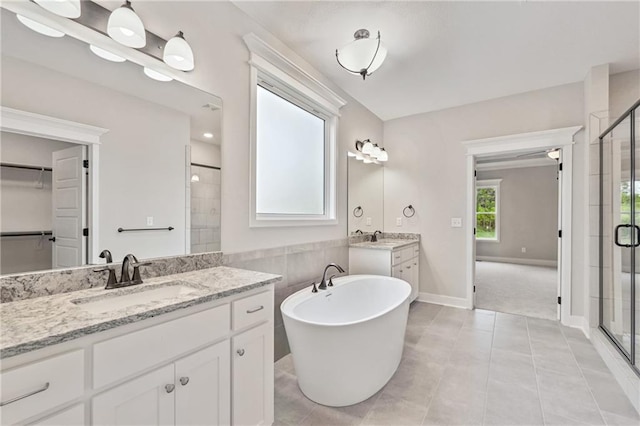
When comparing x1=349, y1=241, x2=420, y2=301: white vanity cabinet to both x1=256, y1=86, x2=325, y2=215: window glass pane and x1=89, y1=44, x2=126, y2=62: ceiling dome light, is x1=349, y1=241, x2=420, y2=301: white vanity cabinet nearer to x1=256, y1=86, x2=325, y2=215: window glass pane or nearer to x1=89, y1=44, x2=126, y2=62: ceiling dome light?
x1=256, y1=86, x2=325, y2=215: window glass pane

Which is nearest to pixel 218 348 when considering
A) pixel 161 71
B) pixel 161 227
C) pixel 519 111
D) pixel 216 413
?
pixel 216 413

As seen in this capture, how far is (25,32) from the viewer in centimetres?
122

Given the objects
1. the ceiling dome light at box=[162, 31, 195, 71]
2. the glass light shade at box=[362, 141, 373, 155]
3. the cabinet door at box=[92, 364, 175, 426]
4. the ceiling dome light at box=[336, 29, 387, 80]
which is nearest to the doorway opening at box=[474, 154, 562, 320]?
the glass light shade at box=[362, 141, 373, 155]

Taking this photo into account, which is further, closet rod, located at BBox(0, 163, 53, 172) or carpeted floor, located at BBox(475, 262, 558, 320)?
carpeted floor, located at BBox(475, 262, 558, 320)

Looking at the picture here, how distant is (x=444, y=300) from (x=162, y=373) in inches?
150

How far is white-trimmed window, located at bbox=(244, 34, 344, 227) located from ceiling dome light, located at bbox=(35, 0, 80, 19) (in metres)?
1.09

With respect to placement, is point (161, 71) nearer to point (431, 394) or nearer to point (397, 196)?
point (431, 394)

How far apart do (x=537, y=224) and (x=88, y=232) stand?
28.9 ft

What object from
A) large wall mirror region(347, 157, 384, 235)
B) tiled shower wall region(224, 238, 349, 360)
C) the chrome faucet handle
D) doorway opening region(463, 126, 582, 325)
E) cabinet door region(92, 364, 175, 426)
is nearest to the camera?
cabinet door region(92, 364, 175, 426)

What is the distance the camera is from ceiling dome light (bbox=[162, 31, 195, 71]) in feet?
5.46

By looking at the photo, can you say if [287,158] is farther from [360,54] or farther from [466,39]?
[466,39]

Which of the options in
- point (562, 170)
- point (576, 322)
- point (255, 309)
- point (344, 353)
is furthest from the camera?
point (562, 170)

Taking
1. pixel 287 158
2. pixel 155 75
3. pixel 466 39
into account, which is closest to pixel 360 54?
pixel 466 39

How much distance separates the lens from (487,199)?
7.98 meters
